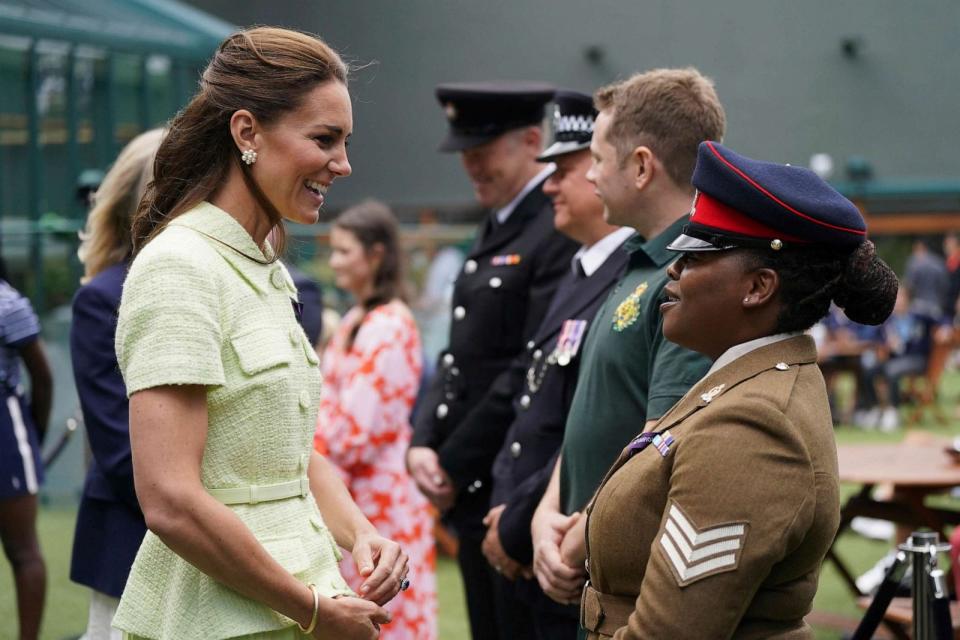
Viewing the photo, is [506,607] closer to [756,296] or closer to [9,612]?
[756,296]

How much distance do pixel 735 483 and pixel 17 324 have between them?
3316 millimetres

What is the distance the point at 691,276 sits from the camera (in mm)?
2180

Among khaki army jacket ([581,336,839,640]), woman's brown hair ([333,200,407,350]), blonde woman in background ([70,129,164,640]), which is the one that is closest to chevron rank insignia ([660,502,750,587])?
khaki army jacket ([581,336,839,640])

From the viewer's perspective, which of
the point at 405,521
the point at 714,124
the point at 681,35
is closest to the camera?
the point at 714,124

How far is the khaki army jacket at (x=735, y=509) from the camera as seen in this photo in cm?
189

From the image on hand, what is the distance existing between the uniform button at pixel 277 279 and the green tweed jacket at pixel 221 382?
20 mm

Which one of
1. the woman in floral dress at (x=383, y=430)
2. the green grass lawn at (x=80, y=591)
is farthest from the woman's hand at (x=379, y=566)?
the green grass lawn at (x=80, y=591)

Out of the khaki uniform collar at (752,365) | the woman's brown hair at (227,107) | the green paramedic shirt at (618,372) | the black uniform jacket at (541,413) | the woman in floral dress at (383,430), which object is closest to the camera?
the khaki uniform collar at (752,365)

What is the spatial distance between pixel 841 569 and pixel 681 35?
13520 millimetres

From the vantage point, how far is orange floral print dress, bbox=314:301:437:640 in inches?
187

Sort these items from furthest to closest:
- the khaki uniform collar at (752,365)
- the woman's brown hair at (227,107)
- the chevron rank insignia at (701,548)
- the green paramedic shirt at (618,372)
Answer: the green paramedic shirt at (618,372) → the woman's brown hair at (227,107) → the khaki uniform collar at (752,365) → the chevron rank insignia at (701,548)

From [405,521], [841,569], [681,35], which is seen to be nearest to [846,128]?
[681,35]

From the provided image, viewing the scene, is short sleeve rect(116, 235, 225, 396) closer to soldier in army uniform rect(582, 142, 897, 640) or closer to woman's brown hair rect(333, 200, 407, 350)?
soldier in army uniform rect(582, 142, 897, 640)

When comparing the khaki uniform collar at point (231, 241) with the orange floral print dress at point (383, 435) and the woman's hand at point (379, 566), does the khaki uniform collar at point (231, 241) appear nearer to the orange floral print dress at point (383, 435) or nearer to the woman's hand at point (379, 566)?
the woman's hand at point (379, 566)
